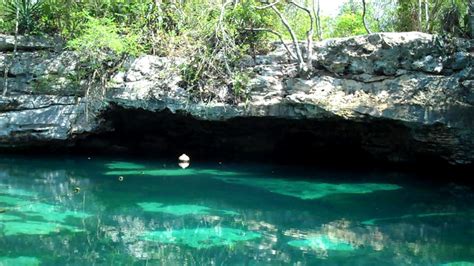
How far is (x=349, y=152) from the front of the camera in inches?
452

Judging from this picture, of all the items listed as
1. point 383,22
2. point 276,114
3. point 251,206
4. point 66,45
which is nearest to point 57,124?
point 66,45

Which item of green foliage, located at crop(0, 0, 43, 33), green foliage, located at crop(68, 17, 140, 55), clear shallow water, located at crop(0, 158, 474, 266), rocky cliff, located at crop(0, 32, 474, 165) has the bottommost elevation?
clear shallow water, located at crop(0, 158, 474, 266)

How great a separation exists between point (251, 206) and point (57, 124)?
530cm

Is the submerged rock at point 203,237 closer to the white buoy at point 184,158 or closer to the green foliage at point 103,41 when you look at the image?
the white buoy at point 184,158

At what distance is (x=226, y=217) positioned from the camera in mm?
6359

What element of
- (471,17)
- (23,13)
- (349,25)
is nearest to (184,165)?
(23,13)

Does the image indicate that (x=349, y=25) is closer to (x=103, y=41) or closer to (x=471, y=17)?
(x=471, y=17)

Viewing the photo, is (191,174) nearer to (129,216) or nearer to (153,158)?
(153,158)

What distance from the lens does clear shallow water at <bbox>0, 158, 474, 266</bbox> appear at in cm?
488

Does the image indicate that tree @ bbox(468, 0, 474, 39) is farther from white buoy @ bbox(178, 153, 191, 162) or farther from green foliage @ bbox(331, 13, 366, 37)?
green foliage @ bbox(331, 13, 366, 37)

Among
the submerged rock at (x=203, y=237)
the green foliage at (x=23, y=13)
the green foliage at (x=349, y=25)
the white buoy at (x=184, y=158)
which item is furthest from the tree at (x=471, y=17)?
the green foliage at (x=23, y=13)

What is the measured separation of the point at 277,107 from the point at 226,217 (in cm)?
340

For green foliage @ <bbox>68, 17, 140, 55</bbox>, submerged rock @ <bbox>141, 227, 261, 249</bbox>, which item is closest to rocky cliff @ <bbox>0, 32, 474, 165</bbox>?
green foliage @ <bbox>68, 17, 140, 55</bbox>

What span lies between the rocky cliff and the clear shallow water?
3.22 ft
